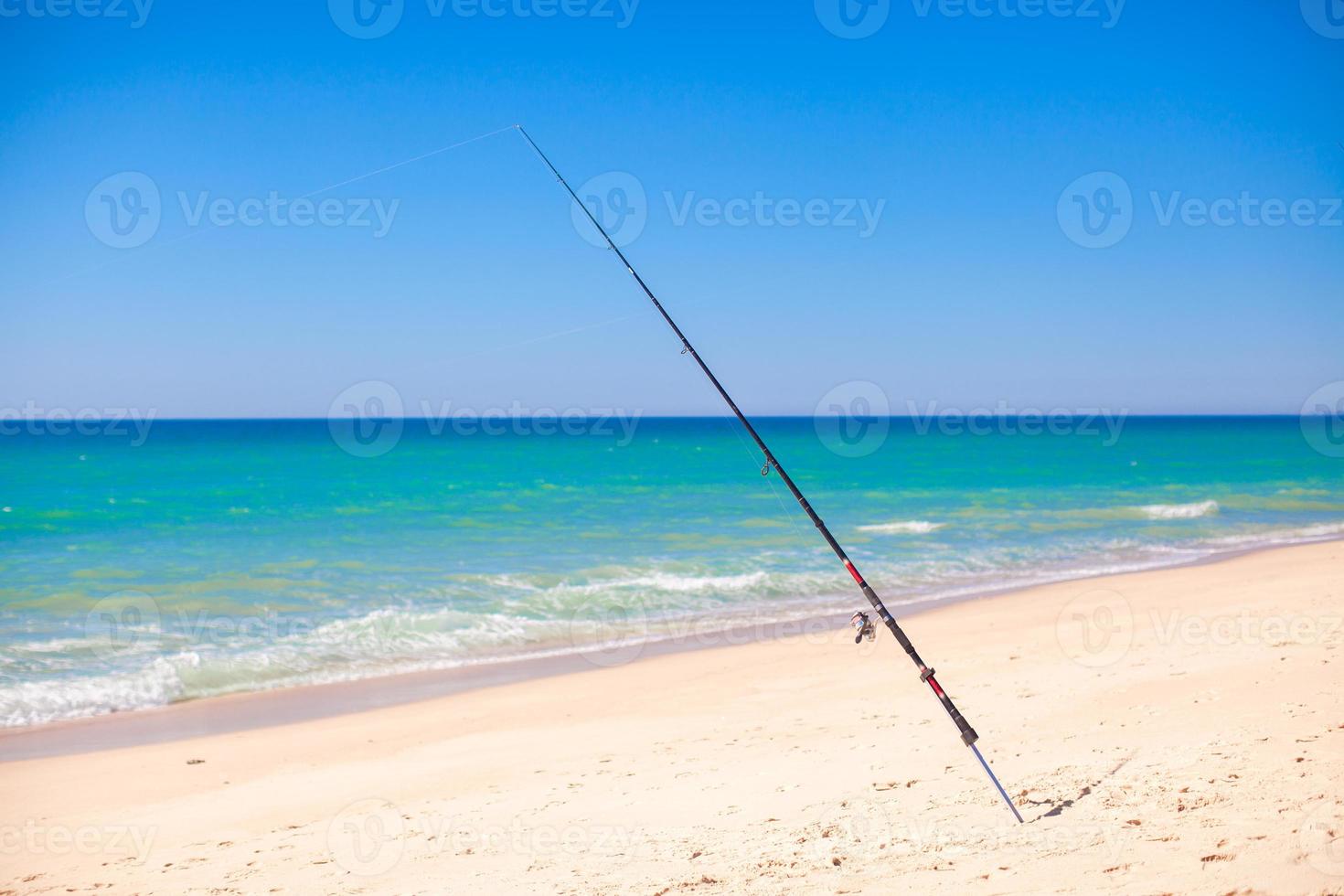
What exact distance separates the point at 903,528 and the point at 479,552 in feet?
31.3

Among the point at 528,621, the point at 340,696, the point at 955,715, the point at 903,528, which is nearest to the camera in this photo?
the point at 955,715

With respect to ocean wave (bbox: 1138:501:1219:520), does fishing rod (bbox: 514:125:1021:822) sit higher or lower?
lower

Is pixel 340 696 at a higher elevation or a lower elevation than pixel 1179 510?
lower

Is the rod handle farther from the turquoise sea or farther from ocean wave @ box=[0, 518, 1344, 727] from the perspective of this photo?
the turquoise sea

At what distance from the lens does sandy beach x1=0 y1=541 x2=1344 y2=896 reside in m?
4.06

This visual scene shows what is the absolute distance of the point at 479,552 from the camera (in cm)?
1788

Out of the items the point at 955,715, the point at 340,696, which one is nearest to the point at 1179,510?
the point at 340,696

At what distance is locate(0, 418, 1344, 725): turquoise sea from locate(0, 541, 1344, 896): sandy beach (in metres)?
2.49

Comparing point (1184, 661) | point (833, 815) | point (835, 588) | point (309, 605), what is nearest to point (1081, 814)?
point (833, 815)

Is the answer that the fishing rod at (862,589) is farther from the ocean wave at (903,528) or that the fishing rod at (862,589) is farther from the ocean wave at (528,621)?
the ocean wave at (903,528)

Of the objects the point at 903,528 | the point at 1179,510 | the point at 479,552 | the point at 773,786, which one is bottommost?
the point at 773,786

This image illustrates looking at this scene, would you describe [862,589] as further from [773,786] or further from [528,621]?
[528,621]

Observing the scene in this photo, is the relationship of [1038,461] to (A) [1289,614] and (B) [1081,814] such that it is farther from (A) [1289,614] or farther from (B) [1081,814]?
(B) [1081,814]

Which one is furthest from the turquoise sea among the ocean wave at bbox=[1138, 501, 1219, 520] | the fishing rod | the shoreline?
the fishing rod
